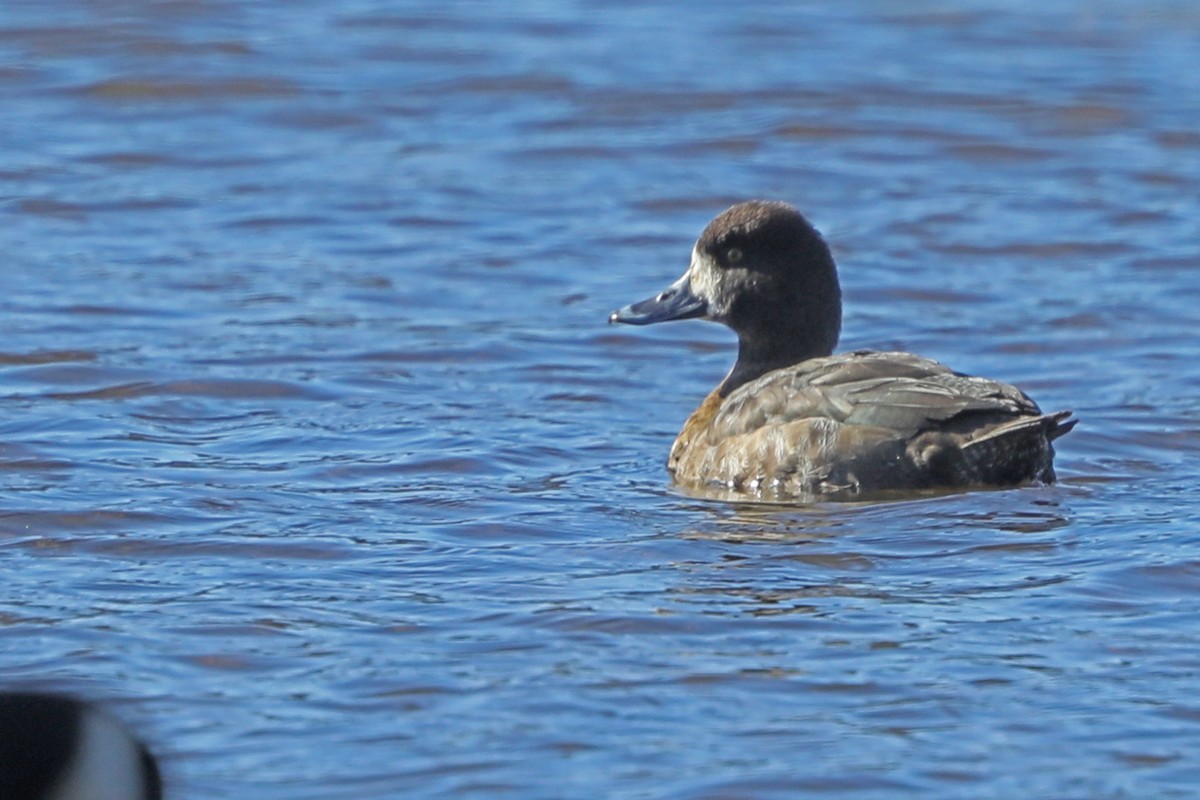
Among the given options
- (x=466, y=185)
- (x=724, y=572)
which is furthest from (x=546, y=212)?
(x=724, y=572)

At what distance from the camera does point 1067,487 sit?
310 inches

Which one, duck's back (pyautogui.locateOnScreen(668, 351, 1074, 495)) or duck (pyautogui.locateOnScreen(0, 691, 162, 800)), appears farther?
duck's back (pyautogui.locateOnScreen(668, 351, 1074, 495))

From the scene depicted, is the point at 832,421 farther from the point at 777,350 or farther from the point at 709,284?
the point at 709,284

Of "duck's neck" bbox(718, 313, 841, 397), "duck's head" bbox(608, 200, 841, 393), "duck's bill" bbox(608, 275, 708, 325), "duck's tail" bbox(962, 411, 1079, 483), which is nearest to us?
"duck's tail" bbox(962, 411, 1079, 483)

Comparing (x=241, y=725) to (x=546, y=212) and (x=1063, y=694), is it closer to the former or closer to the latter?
(x=1063, y=694)

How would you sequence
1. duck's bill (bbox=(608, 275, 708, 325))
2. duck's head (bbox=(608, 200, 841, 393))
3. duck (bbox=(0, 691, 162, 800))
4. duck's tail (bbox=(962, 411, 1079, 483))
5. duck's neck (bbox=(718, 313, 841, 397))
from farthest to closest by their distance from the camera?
duck's bill (bbox=(608, 275, 708, 325)) < duck's neck (bbox=(718, 313, 841, 397)) < duck's head (bbox=(608, 200, 841, 393)) < duck's tail (bbox=(962, 411, 1079, 483)) < duck (bbox=(0, 691, 162, 800))

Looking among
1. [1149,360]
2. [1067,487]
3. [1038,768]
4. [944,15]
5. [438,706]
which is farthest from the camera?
[944,15]

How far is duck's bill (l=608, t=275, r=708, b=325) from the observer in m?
9.00

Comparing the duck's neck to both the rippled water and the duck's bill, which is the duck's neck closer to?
the duck's bill

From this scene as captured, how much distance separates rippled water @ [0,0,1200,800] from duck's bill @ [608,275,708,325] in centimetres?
40

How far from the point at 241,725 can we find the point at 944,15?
13.7 m

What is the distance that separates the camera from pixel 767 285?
8.75 meters

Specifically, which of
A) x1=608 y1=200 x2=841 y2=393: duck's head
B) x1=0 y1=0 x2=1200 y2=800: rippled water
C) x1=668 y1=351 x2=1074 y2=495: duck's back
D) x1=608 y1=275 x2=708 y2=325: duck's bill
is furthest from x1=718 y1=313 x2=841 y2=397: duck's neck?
x1=668 y1=351 x2=1074 y2=495: duck's back

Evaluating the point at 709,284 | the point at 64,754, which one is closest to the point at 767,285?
the point at 709,284
